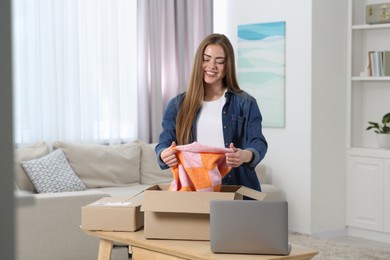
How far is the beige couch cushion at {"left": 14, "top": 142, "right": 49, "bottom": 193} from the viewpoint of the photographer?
5.05 m

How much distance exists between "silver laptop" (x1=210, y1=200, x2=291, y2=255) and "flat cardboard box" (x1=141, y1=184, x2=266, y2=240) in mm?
110

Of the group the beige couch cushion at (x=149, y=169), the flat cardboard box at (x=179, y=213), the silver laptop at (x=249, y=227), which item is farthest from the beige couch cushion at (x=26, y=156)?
the silver laptop at (x=249, y=227)

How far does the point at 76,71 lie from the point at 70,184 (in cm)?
104

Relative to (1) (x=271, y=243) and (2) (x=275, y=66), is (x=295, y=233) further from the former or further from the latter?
(1) (x=271, y=243)

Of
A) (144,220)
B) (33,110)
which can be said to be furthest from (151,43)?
(144,220)

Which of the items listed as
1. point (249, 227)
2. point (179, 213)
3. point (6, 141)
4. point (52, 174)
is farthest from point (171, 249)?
point (52, 174)

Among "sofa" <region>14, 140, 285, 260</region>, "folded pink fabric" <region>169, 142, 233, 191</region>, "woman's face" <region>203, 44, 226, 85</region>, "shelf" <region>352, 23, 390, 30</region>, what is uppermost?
"shelf" <region>352, 23, 390, 30</region>

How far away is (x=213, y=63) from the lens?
2.75 meters

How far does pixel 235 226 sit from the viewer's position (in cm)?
215

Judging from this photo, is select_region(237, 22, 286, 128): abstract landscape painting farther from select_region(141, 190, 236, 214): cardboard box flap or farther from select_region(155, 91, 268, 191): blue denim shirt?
select_region(141, 190, 236, 214): cardboard box flap

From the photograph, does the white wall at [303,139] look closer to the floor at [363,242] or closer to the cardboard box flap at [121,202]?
the floor at [363,242]

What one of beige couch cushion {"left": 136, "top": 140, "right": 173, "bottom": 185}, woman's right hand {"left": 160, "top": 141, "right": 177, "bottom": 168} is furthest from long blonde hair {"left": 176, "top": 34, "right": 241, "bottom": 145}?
beige couch cushion {"left": 136, "top": 140, "right": 173, "bottom": 185}

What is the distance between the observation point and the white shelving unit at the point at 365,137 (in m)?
5.70

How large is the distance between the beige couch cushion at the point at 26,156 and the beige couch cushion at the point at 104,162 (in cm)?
14
